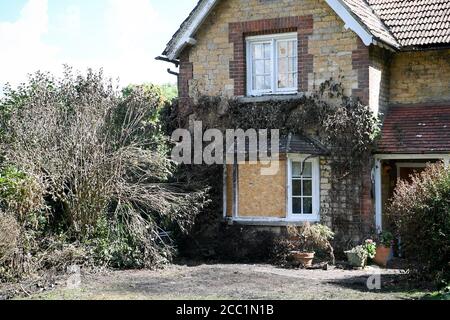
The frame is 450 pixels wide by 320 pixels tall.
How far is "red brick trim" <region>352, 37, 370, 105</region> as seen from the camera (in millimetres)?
16172

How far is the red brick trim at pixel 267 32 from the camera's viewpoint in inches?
663

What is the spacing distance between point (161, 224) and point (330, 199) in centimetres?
422

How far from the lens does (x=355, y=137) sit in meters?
16.1

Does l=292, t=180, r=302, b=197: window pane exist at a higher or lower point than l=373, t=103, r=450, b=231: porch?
lower

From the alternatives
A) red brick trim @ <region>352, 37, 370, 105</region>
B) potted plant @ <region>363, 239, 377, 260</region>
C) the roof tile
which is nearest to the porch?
the roof tile

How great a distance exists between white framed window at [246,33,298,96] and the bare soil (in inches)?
188

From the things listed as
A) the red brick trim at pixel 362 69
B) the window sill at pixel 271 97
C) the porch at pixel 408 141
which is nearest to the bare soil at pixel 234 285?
the porch at pixel 408 141

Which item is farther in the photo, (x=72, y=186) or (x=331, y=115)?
(x=331, y=115)

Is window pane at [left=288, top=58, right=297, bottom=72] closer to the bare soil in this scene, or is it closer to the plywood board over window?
the plywood board over window

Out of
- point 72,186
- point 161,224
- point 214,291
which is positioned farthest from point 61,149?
point 214,291

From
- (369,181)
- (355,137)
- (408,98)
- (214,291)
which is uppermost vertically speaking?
(408,98)
